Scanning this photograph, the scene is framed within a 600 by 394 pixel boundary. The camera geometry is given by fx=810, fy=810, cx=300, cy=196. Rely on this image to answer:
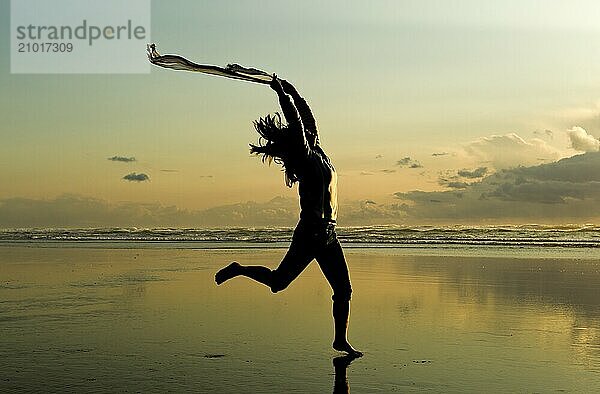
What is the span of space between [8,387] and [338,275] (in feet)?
11.0

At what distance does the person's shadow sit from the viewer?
6.32 m

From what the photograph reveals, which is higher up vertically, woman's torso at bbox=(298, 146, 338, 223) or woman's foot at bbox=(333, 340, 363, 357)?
woman's torso at bbox=(298, 146, 338, 223)

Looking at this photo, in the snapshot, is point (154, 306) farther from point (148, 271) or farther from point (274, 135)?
point (148, 271)

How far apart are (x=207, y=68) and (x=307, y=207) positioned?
1.68m

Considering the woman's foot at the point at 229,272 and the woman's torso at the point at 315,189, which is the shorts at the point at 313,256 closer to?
the woman's torso at the point at 315,189

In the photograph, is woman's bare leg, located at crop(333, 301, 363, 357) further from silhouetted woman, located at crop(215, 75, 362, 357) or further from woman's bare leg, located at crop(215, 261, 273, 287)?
woman's bare leg, located at crop(215, 261, 273, 287)

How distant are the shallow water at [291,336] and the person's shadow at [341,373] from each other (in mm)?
→ 55

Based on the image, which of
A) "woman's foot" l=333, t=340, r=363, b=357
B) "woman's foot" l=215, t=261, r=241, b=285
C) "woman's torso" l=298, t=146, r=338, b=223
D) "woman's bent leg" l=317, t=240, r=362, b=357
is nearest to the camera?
"woman's foot" l=333, t=340, r=363, b=357

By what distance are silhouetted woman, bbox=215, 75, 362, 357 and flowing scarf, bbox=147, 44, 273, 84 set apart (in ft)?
0.58

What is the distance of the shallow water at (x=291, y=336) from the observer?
260 inches

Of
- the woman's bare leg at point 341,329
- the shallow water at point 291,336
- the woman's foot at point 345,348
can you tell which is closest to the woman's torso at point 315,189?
the woman's bare leg at point 341,329

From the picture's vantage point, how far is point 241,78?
779cm

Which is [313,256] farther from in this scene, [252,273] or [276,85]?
[276,85]

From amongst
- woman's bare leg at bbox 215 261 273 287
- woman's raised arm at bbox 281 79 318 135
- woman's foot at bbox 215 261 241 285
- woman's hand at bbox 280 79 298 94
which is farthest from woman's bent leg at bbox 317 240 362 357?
woman's hand at bbox 280 79 298 94
